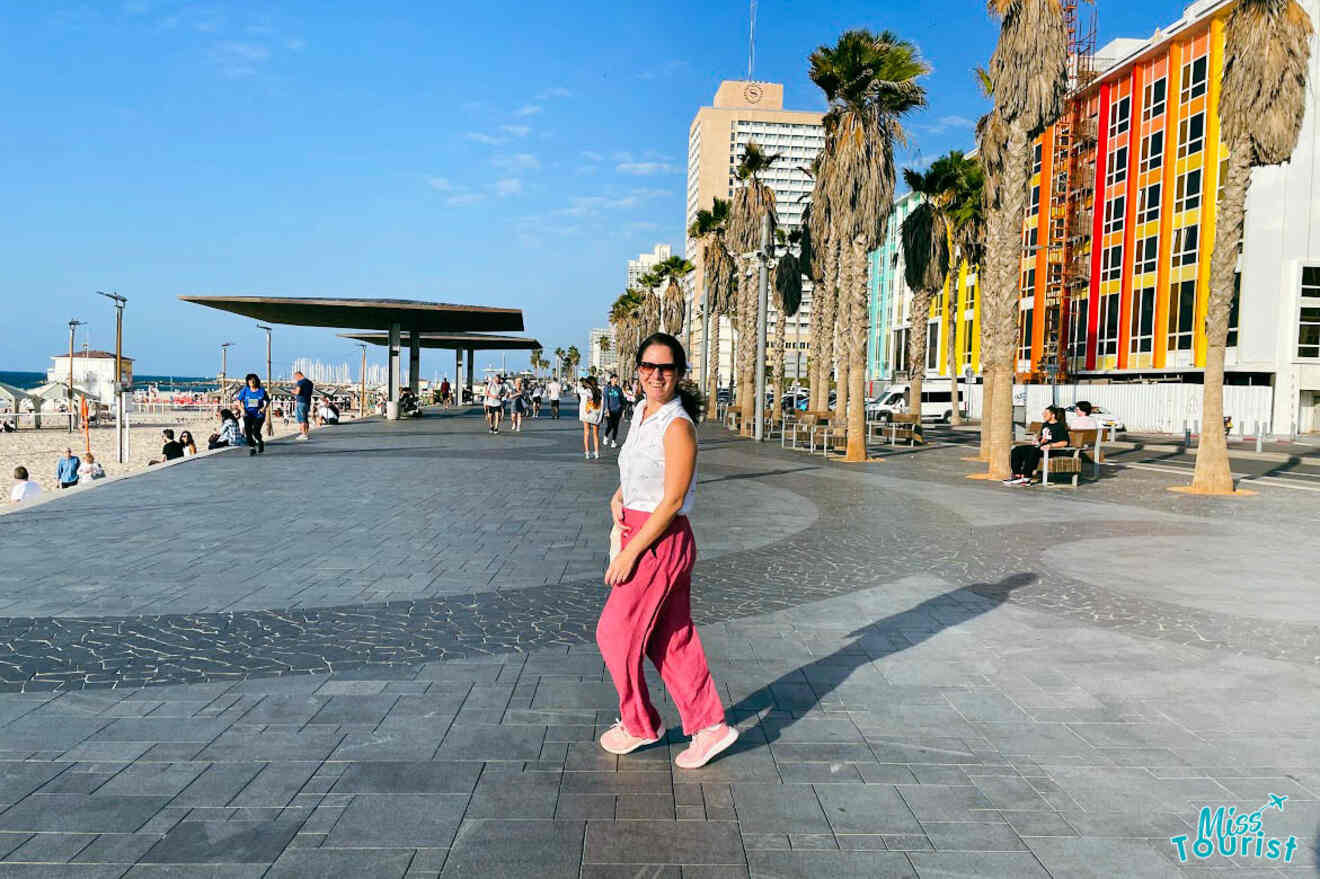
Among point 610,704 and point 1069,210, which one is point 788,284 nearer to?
point 1069,210

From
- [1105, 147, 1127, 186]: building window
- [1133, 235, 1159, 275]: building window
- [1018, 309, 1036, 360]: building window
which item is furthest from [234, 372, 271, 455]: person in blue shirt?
[1018, 309, 1036, 360]: building window

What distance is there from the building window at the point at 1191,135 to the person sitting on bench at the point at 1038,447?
30099 millimetres

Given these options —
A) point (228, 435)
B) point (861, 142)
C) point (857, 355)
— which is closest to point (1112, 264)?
point (861, 142)

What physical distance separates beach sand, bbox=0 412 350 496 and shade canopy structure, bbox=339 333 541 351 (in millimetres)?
10219

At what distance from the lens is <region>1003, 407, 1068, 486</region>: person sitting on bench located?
1555 centimetres

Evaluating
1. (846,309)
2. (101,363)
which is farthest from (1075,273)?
(101,363)

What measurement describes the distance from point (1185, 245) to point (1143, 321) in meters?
4.11

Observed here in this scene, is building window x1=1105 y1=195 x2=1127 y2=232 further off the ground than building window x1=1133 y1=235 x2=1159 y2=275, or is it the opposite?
building window x1=1105 y1=195 x2=1127 y2=232

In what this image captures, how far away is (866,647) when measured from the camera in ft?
18.5

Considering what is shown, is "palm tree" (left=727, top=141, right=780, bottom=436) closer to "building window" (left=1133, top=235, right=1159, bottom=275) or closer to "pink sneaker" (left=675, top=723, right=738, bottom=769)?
"building window" (left=1133, top=235, right=1159, bottom=275)

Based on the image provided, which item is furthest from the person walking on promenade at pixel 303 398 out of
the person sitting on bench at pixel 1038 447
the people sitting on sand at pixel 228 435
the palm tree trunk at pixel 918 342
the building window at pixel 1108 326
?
the building window at pixel 1108 326

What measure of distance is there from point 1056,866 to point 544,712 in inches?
89.8

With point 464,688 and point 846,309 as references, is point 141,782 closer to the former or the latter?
point 464,688

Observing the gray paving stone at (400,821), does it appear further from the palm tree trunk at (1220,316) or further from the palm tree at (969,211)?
the palm tree at (969,211)
